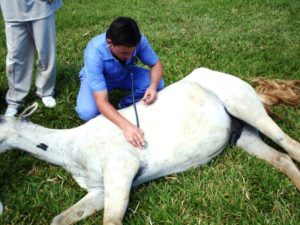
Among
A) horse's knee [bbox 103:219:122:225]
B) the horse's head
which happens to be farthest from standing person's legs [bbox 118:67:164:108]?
horse's knee [bbox 103:219:122:225]

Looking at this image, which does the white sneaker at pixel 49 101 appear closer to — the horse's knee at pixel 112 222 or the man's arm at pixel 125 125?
the man's arm at pixel 125 125

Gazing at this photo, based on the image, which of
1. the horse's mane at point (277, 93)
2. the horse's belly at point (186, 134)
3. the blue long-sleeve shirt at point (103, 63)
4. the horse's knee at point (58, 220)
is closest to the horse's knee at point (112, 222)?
the horse's knee at point (58, 220)

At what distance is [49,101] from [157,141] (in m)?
2.21

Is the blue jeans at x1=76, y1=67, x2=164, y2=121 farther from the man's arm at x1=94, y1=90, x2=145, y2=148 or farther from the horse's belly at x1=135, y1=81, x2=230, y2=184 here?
the horse's belly at x1=135, y1=81, x2=230, y2=184

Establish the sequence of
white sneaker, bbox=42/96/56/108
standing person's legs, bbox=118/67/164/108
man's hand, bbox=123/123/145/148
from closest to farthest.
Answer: man's hand, bbox=123/123/145/148 < standing person's legs, bbox=118/67/164/108 < white sneaker, bbox=42/96/56/108

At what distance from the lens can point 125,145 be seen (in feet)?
12.4

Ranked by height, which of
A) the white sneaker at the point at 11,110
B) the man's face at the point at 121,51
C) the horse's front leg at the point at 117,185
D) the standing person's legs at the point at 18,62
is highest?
the man's face at the point at 121,51

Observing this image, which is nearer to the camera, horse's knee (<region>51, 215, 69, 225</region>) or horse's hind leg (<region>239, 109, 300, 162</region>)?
horse's knee (<region>51, 215, 69, 225</region>)

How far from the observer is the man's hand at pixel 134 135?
3.78 metres

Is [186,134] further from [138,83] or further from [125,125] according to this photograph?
[138,83]

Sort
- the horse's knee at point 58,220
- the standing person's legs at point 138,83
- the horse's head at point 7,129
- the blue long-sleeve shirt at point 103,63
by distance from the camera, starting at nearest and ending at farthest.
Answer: the horse's knee at point 58,220 → the horse's head at point 7,129 → the blue long-sleeve shirt at point 103,63 → the standing person's legs at point 138,83

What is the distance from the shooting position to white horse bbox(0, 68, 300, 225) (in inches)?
142

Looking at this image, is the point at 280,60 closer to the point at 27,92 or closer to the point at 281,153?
the point at 281,153

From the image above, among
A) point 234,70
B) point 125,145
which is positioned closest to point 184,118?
point 125,145
